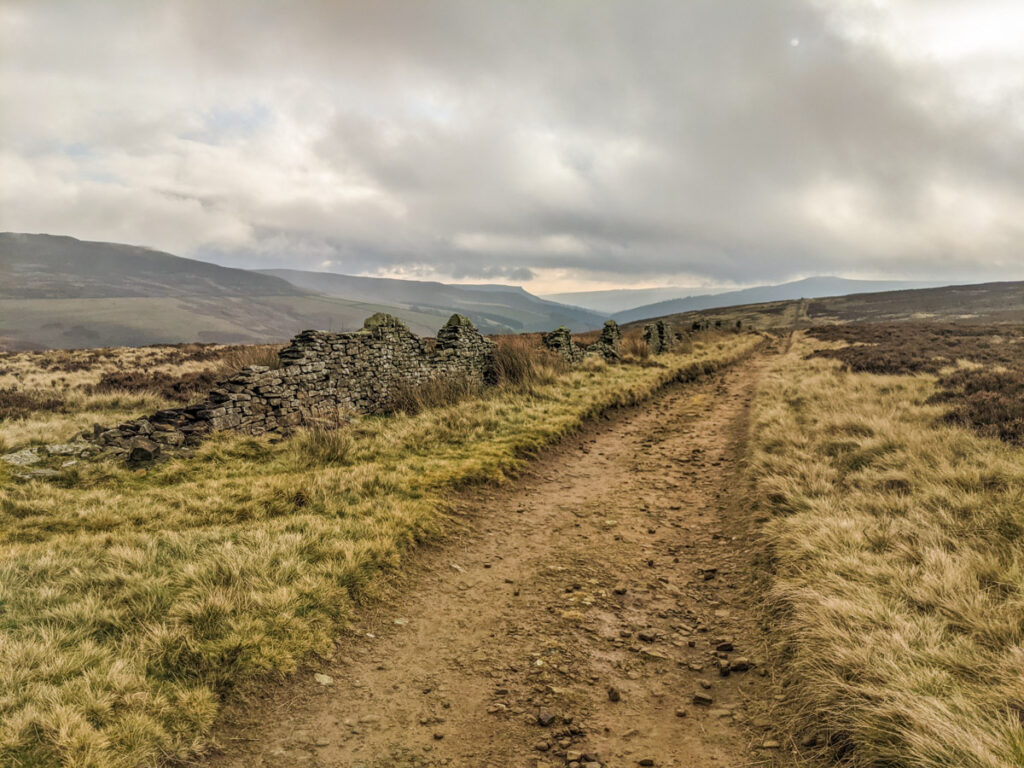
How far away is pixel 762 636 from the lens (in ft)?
15.0

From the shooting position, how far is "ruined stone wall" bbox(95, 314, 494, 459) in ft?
36.8

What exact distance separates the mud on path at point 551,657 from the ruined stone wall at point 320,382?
7.41 meters

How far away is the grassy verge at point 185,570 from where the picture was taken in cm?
343

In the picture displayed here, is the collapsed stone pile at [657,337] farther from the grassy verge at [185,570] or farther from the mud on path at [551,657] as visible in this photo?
the mud on path at [551,657]

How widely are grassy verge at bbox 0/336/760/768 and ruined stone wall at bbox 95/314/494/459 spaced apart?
46.4 inches

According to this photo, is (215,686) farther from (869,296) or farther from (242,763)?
(869,296)

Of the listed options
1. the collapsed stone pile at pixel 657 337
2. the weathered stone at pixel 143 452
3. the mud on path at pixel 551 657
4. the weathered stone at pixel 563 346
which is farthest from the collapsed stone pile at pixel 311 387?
the collapsed stone pile at pixel 657 337

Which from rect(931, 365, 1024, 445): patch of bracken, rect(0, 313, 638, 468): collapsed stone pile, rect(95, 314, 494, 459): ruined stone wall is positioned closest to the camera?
rect(931, 365, 1024, 445): patch of bracken

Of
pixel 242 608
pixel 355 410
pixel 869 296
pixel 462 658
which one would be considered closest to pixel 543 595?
pixel 462 658

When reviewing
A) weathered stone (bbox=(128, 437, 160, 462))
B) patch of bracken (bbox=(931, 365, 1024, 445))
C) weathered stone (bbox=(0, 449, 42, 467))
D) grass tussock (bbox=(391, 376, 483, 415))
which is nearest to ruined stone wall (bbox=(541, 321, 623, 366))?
grass tussock (bbox=(391, 376, 483, 415))

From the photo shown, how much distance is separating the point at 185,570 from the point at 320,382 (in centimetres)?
917

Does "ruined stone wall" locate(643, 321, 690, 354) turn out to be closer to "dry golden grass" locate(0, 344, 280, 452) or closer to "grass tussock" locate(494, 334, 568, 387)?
"grass tussock" locate(494, 334, 568, 387)

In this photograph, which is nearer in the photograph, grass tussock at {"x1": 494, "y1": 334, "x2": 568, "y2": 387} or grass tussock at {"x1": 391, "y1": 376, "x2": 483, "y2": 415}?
grass tussock at {"x1": 391, "y1": 376, "x2": 483, "y2": 415}

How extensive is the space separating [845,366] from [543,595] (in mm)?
21181
